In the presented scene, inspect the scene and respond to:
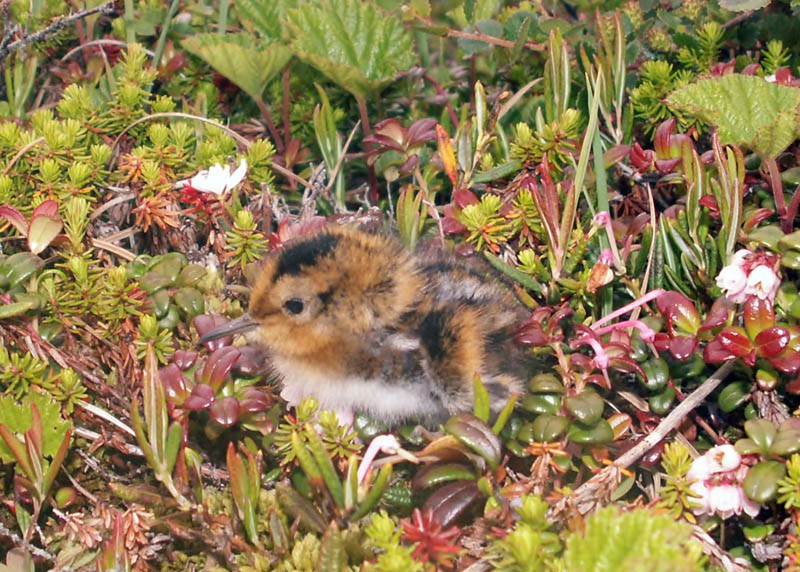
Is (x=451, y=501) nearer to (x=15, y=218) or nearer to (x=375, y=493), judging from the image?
(x=375, y=493)

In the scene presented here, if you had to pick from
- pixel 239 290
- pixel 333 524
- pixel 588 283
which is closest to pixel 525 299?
pixel 588 283

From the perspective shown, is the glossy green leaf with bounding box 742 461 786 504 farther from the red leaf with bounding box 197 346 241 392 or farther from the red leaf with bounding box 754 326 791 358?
the red leaf with bounding box 197 346 241 392

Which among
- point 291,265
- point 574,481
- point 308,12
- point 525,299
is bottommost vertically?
point 574,481

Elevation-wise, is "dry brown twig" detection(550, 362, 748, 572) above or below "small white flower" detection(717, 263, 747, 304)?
below

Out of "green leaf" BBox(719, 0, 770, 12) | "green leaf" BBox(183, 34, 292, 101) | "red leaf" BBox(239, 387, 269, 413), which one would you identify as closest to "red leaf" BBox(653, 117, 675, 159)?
"green leaf" BBox(719, 0, 770, 12)

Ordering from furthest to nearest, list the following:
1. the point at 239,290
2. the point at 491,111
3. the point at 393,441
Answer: the point at 491,111, the point at 239,290, the point at 393,441

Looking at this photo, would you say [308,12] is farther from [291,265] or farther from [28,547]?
[28,547]
